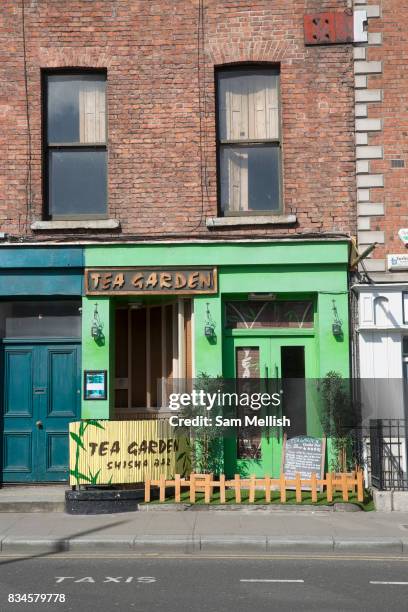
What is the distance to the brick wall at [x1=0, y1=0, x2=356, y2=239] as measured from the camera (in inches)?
480

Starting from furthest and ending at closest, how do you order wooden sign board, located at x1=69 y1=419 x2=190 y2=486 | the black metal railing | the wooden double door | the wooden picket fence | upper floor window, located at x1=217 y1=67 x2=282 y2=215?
1. upper floor window, located at x1=217 y1=67 x2=282 y2=215
2. the wooden double door
3. the black metal railing
4. wooden sign board, located at x1=69 y1=419 x2=190 y2=486
5. the wooden picket fence

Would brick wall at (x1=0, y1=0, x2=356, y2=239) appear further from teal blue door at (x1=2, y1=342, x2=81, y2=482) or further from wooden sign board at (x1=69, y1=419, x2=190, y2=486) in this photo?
wooden sign board at (x1=69, y1=419, x2=190, y2=486)

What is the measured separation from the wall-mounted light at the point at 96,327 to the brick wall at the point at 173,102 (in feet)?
4.68

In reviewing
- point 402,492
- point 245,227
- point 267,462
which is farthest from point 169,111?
point 402,492

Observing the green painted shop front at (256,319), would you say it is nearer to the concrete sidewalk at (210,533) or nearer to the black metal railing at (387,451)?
the black metal railing at (387,451)

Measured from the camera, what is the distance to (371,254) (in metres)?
12.0

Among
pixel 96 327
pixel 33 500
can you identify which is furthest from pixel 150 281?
pixel 33 500

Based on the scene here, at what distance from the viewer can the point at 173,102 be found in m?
12.3

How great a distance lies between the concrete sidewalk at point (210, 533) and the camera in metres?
8.92

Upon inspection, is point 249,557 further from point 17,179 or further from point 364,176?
point 17,179

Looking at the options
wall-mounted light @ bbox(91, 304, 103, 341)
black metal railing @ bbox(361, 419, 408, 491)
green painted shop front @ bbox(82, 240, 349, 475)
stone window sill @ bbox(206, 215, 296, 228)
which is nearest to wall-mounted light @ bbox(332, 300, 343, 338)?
green painted shop front @ bbox(82, 240, 349, 475)

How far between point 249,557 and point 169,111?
7145 millimetres

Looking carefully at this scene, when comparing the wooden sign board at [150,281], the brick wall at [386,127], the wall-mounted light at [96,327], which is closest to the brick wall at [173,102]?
the brick wall at [386,127]

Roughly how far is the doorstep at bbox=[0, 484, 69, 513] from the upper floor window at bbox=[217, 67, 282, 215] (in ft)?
17.3
